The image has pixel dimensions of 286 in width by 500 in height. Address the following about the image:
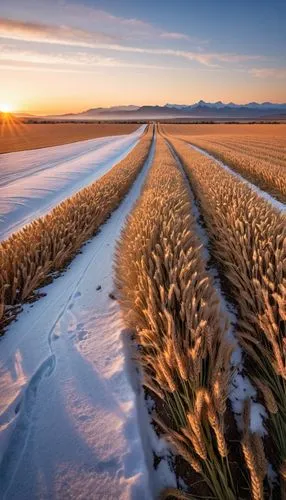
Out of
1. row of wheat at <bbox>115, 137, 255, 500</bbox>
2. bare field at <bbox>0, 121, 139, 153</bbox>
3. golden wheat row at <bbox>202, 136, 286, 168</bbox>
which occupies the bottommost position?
row of wheat at <bbox>115, 137, 255, 500</bbox>

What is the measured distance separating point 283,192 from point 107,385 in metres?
9.65

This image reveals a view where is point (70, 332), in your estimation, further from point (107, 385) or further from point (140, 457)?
point (140, 457)

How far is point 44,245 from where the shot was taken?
5305 mm

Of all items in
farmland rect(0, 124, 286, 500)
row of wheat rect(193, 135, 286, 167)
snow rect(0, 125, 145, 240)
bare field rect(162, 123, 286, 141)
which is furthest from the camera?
bare field rect(162, 123, 286, 141)

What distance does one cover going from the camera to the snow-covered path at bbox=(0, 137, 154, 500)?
198cm

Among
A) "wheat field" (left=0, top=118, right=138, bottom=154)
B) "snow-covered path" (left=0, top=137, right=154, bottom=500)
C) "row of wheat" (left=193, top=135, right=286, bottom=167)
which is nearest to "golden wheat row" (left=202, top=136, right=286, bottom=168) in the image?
"row of wheat" (left=193, top=135, right=286, bottom=167)

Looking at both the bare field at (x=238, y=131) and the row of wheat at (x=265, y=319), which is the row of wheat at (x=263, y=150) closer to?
the row of wheat at (x=265, y=319)

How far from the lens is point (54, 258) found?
16.8 ft

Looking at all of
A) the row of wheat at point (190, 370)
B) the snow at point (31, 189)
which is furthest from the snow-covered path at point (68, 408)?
the snow at point (31, 189)

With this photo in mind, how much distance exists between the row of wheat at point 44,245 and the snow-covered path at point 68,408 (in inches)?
14.9

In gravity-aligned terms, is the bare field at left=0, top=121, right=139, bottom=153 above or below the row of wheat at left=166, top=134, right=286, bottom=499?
→ above

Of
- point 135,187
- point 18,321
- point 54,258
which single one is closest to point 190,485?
point 18,321

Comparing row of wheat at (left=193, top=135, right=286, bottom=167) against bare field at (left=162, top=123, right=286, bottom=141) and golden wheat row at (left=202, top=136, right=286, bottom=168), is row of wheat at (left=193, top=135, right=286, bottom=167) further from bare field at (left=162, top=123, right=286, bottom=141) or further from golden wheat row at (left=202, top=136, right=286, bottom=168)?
bare field at (left=162, top=123, right=286, bottom=141)

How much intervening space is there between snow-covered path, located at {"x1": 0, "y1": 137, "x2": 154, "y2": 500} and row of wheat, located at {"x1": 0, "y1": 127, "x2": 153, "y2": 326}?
1.24ft
